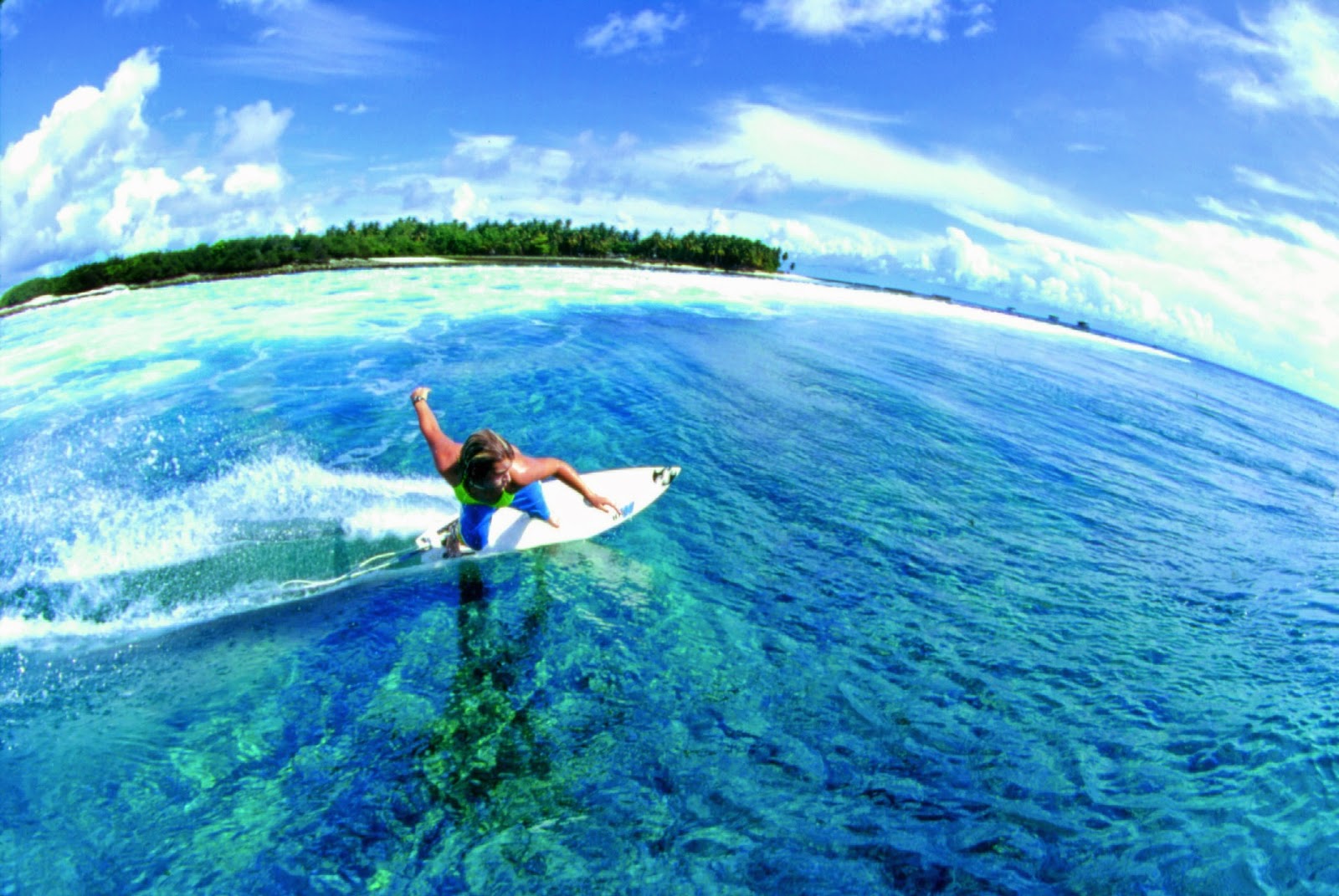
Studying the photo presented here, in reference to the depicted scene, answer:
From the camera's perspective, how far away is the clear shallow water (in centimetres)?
535

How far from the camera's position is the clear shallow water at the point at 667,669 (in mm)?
5352

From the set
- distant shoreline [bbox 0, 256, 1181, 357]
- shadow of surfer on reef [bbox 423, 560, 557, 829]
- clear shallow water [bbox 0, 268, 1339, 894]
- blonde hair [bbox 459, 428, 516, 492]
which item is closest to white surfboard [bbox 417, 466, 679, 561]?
clear shallow water [bbox 0, 268, 1339, 894]

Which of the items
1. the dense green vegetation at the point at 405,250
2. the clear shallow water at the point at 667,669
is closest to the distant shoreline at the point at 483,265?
the dense green vegetation at the point at 405,250

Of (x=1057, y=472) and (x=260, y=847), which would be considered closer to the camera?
(x=260, y=847)

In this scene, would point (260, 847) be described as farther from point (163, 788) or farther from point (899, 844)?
point (899, 844)

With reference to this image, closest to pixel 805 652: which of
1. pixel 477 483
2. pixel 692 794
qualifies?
pixel 692 794

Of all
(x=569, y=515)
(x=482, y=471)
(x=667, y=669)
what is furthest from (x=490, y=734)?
(x=569, y=515)

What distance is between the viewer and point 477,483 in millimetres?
7422

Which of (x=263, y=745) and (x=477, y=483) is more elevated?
(x=477, y=483)

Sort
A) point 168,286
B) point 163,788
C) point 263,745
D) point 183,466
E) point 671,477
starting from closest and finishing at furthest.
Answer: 1. point 163,788
2. point 263,745
3. point 671,477
4. point 183,466
5. point 168,286

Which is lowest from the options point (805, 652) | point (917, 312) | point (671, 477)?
point (805, 652)

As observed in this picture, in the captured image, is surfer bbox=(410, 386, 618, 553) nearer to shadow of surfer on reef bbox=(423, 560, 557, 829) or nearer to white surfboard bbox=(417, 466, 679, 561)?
white surfboard bbox=(417, 466, 679, 561)

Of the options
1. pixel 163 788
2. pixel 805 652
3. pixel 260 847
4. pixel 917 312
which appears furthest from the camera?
pixel 917 312

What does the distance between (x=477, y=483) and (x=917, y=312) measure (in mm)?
65921
